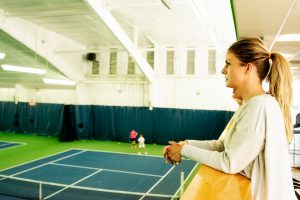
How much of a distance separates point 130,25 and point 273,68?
47.7ft

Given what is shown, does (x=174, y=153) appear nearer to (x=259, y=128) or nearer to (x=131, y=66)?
(x=259, y=128)

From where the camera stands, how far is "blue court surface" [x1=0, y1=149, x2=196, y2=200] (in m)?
8.00

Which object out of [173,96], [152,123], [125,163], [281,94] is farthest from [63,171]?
[281,94]

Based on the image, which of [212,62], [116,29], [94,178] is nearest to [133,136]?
[94,178]

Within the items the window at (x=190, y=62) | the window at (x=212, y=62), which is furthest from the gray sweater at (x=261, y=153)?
the window at (x=190, y=62)

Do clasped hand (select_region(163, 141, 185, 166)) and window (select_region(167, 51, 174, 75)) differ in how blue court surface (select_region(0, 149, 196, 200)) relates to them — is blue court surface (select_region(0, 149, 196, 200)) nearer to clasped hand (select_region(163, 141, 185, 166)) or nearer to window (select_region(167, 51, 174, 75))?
clasped hand (select_region(163, 141, 185, 166))

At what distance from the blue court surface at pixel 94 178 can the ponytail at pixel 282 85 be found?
6248 millimetres

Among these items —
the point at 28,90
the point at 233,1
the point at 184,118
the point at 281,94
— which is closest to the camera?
the point at 281,94

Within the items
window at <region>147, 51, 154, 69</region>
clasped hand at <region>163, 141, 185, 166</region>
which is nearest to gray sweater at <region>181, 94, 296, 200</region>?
clasped hand at <region>163, 141, 185, 166</region>

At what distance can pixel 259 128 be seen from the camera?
3.78 ft

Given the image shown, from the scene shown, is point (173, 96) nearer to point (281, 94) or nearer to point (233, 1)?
point (233, 1)

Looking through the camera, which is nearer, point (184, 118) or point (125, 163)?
point (125, 163)

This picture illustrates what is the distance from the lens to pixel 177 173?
1074 cm

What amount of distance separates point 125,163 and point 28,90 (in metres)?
14.4
